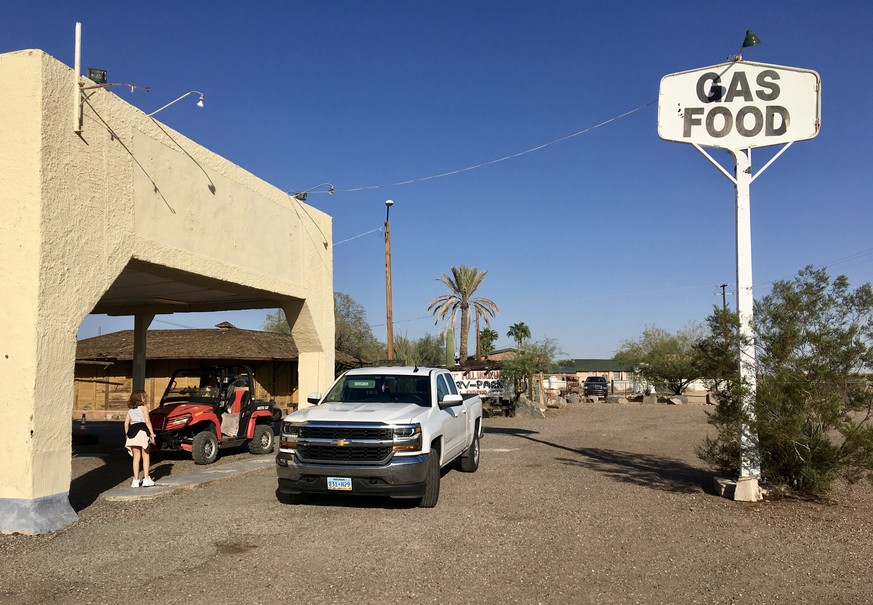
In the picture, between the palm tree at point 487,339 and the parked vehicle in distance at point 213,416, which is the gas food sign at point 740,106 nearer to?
the parked vehicle in distance at point 213,416

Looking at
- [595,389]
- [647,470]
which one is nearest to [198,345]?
[647,470]

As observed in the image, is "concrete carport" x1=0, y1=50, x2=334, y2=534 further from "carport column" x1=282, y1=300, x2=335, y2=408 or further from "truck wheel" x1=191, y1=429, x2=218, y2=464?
"carport column" x1=282, y1=300, x2=335, y2=408

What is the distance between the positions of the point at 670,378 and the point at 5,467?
1800 inches

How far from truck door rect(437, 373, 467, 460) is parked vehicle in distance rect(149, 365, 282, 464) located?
17.7 feet

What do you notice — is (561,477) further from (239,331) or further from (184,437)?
(239,331)

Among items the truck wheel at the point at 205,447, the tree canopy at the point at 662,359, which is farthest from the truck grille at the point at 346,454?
the tree canopy at the point at 662,359

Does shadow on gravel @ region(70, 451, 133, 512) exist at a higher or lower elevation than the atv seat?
lower

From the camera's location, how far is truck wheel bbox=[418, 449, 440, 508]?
9.29 metres

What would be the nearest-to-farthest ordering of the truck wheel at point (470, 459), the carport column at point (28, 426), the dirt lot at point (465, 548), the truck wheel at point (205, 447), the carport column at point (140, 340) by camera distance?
the dirt lot at point (465, 548)
the carport column at point (28, 426)
the truck wheel at point (470, 459)
the truck wheel at point (205, 447)
the carport column at point (140, 340)

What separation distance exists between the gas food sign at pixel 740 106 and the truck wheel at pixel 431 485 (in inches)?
255

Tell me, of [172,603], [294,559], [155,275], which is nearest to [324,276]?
[155,275]

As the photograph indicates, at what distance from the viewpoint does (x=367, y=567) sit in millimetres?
6598

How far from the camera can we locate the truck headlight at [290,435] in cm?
938

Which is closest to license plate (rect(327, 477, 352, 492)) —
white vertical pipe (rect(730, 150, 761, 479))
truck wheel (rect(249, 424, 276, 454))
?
white vertical pipe (rect(730, 150, 761, 479))
